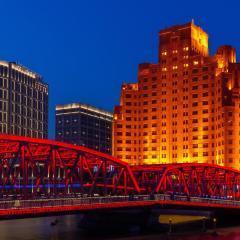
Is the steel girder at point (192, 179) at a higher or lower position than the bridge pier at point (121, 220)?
higher

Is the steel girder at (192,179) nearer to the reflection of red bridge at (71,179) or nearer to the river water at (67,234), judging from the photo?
the reflection of red bridge at (71,179)

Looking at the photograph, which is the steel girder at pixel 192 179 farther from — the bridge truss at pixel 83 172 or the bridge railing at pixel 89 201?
A: the bridge railing at pixel 89 201

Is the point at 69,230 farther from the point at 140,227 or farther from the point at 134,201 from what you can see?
the point at 134,201

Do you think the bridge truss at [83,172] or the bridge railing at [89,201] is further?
the bridge truss at [83,172]

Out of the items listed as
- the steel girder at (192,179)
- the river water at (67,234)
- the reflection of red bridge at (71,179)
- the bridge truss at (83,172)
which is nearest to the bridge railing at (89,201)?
the reflection of red bridge at (71,179)

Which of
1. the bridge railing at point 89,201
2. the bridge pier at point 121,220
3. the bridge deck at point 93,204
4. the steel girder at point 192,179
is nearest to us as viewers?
the bridge deck at point 93,204

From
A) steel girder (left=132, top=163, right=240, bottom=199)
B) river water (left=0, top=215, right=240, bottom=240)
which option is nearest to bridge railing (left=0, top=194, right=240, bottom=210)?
river water (left=0, top=215, right=240, bottom=240)

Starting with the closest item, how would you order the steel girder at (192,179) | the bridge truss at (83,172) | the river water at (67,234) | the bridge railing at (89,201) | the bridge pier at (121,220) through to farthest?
1. the bridge railing at (89,201)
2. the bridge truss at (83,172)
3. the river water at (67,234)
4. the bridge pier at (121,220)
5. the steel girder at (192,179)

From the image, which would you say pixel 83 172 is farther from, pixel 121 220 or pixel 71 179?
pixel 71 179

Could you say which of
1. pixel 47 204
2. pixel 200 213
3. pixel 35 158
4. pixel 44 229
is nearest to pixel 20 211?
pixel 47 204

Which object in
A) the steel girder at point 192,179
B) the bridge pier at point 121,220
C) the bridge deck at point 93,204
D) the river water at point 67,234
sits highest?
the steel girder at point 192,179

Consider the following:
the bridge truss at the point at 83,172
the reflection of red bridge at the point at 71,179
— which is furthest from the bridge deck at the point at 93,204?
the bridge truss at the point at 83,172

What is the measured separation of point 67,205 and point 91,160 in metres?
32.3

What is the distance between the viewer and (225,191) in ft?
510
